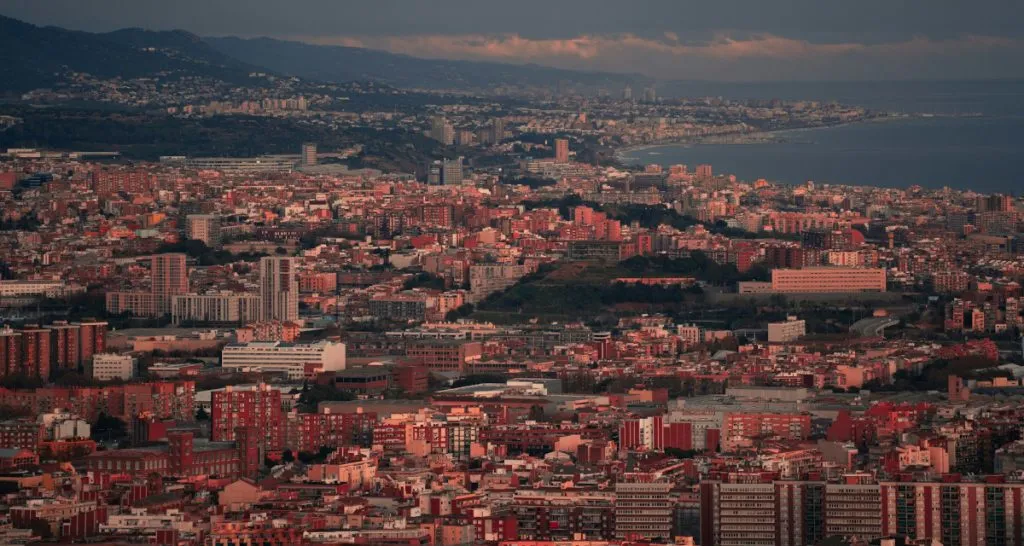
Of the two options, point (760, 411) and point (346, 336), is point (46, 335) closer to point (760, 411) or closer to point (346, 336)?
point (346, 336)

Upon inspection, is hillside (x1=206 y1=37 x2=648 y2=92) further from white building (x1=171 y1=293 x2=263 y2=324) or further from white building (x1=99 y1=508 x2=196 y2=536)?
white building (x1=99 y1=508 x2=196 y2=536)

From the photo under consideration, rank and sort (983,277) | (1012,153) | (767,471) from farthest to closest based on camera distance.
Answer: (1012,153)
(983,277)
(767,471)

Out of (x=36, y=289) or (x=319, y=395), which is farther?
(x=36, y=289)

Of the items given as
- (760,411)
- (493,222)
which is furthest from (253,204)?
(760,411)

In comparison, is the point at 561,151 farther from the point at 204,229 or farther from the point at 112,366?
the point at 112,366

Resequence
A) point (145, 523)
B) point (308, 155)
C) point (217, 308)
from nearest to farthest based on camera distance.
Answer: point (145, 523)
point (217, 308)
point (308, 155)

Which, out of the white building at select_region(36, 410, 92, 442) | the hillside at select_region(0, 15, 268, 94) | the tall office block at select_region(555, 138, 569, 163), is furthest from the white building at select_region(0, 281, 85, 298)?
the hillside at select_region(0, 15, 268, 94)

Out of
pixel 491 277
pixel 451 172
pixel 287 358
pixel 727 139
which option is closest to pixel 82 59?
pixel 727 139

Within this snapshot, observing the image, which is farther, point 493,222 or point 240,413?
point 493,222
